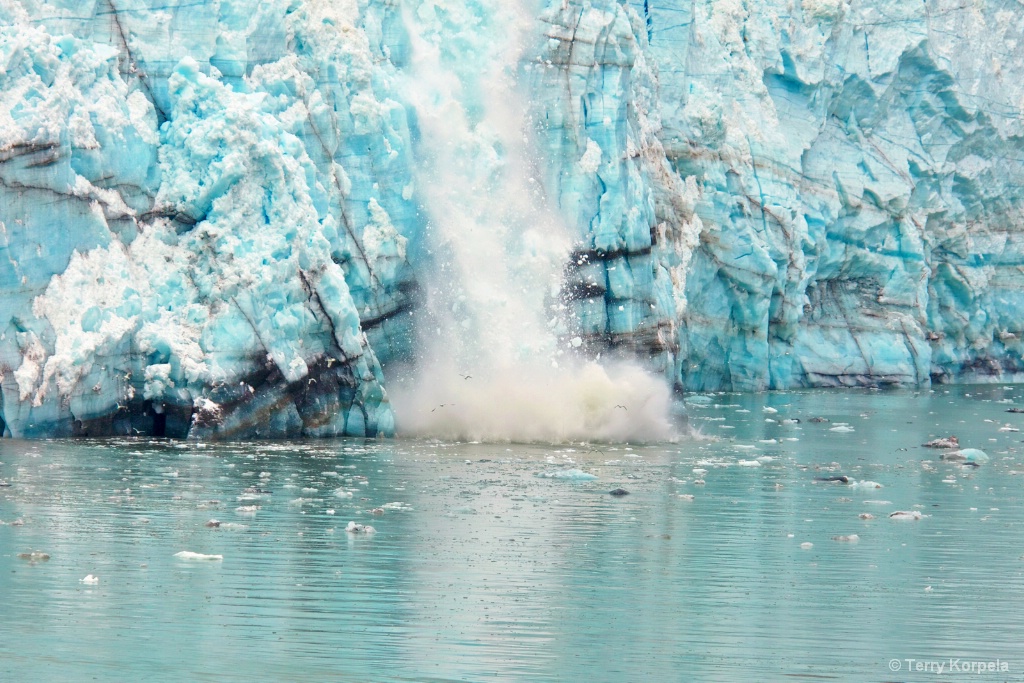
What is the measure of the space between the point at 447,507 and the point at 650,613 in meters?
3.82

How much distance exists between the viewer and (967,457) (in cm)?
1780

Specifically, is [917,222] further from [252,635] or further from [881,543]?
[252,635]

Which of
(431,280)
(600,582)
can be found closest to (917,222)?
(431,280)

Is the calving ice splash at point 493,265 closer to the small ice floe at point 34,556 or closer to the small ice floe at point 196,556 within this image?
the small ice floe at point 196,556

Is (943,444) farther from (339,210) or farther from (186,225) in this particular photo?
(186,225)

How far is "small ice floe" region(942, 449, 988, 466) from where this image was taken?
17578 mm

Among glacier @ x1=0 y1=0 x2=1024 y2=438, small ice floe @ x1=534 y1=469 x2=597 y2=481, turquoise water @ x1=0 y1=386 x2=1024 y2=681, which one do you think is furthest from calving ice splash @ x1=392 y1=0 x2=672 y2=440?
small ice floe @ x1=534 y1=469 x2=597 y2=481

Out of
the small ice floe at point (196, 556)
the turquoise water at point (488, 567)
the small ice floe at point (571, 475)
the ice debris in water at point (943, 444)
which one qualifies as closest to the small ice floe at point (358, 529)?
the turquoise water at point (488, 567)

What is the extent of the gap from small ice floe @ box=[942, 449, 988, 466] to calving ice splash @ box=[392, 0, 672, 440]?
11.2 ft

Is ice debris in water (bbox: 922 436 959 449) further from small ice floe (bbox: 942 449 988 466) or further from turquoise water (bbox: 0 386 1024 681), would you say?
turquoise water (bbox: 0 386 1024 681)

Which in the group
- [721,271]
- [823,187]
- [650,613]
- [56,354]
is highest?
[823,187]

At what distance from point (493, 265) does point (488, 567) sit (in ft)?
30.1

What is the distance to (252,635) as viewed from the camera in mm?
7664

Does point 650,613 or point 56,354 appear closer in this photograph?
point 650,613
